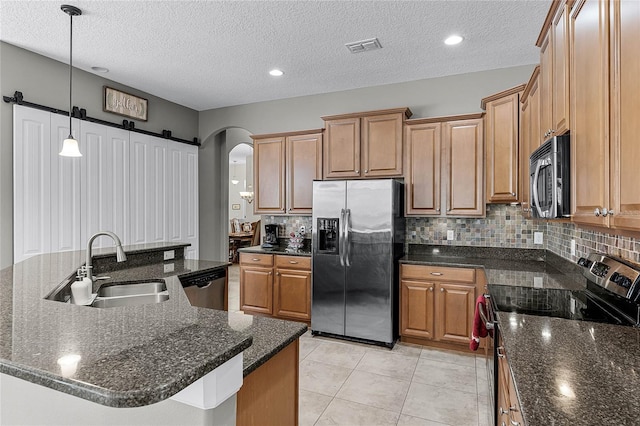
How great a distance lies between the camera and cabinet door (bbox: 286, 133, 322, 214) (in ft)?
14.0

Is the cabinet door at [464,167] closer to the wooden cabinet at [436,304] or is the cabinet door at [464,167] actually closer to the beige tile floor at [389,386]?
the wooden cabinet at [436,304]

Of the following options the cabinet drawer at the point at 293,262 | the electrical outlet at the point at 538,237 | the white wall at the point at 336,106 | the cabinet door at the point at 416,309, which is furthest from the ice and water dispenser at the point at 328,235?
the electrical outlet at the point at 538,237

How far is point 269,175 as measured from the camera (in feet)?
15.0

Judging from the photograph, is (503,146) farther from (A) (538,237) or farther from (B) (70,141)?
(B) (70,141)

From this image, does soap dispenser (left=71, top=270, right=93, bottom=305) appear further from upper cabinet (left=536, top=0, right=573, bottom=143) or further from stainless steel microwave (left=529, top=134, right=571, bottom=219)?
upper cabinet (left=536, top=0, right=573, bottom=143)

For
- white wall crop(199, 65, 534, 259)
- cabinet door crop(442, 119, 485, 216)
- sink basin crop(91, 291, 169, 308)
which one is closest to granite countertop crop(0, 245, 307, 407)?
sink basin crop(91, 291, 169, 308)

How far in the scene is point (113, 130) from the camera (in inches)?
160

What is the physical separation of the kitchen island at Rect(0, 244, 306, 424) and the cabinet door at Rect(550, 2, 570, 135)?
1.62m

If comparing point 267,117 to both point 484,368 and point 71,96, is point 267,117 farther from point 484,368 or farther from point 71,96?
point 484,368

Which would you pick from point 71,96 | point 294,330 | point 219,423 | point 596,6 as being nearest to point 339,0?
point 596,6

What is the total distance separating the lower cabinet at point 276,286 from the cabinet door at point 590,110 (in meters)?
2.86

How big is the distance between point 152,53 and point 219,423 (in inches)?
138

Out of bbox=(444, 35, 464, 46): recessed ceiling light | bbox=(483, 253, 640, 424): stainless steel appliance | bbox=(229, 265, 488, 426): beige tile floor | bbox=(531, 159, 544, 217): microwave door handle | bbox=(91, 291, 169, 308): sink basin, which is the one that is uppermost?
bbox=(444, 35, 464, 46): recessed ceiling light

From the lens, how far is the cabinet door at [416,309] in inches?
137
